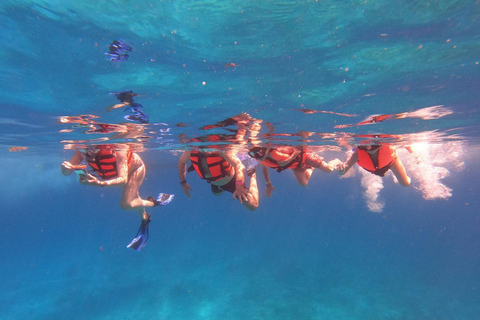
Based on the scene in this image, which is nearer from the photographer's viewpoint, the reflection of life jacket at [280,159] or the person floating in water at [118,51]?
the person floating in water at [118,51]

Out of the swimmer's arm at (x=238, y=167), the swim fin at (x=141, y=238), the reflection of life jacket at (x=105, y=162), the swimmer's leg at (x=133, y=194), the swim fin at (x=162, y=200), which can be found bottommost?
the swim fin at (x=141, y=238)

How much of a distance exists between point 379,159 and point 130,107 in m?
9.34

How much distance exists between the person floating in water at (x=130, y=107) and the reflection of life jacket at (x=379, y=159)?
8.32 m

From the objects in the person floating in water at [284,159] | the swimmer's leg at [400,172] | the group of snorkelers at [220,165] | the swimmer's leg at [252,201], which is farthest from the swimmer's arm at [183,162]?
the swimmer's leg at [400,172]

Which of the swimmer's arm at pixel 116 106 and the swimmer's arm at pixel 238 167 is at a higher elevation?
the swimmer's arm at pixel 116 106

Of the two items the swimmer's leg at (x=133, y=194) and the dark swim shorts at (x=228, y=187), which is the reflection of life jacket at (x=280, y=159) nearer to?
the dark swim shorts at (x=228, y=187)

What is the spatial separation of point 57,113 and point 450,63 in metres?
13.3

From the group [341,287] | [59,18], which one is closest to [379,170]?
[59,18]

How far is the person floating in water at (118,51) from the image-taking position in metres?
5.74

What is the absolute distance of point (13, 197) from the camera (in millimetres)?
69312

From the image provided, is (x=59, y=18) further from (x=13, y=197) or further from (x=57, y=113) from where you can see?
(x=13, y=197)

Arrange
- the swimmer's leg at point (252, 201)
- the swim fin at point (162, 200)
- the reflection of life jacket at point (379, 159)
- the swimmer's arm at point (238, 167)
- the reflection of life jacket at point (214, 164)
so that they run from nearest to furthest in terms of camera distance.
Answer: the swimmer's leg at point (252, 201) < the swimmer's arm at point (238, 167) < the reflection of life jacket at point (214, 164) < the reflection of life jacket at point (379, 159) < the swim fin at point (162, 200)

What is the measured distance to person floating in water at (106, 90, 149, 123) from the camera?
804cm

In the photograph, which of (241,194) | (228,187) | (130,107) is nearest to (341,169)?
(228,187)
